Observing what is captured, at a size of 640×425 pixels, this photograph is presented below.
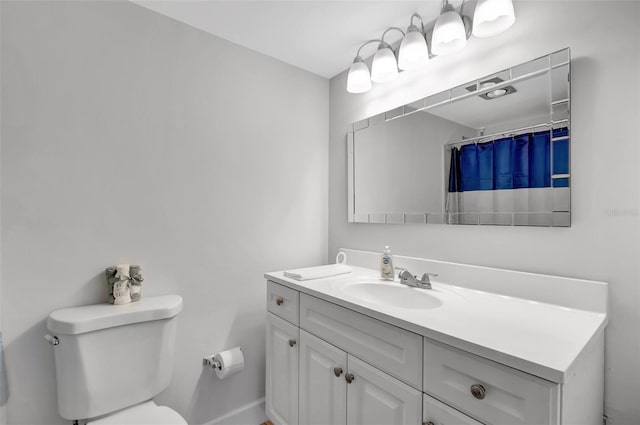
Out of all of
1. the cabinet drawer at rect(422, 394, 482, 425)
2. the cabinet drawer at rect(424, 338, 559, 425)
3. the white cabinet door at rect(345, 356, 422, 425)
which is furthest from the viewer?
the white cabinet door at rect(345, 356, 422, 425)

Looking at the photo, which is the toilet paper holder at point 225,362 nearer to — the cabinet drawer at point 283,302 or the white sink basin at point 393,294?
the cabinet drawer at point 283,302

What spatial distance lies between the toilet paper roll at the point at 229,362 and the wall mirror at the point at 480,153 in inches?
41.9

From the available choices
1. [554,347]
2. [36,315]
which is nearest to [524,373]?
[554,347]

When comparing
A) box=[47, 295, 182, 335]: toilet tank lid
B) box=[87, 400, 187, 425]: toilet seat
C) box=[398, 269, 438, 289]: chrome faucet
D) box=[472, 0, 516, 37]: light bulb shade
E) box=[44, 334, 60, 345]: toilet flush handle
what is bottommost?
box=[87, 400, 187, 425]: toilet seat

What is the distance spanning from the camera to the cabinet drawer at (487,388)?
70cm

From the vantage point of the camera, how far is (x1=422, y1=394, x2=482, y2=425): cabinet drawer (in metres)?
0.83

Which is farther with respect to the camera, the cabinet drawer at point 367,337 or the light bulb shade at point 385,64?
the light bulb shade at point 385,64

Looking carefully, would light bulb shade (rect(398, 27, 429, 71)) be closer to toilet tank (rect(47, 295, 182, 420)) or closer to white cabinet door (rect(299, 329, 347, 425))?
white cabinet door (rect(299, 329, 347, 425))

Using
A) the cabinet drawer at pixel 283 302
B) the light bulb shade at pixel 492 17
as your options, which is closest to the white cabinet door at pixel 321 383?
the cabinet drawer at pixel 283 302

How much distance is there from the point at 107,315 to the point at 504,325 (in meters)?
1.42

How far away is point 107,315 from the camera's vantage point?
1.20 meters

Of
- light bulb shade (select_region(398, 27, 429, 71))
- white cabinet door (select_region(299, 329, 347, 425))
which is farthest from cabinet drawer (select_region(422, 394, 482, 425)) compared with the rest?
light bulb shade (select_region(398, 27, 429, 71))

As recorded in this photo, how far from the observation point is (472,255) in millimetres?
1401

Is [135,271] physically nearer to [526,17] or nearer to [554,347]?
[554,347]
